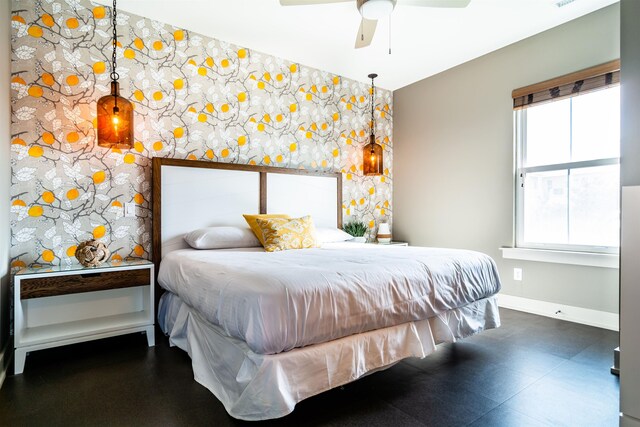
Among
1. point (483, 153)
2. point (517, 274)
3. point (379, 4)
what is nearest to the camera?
point (379, 4)

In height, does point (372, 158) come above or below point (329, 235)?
above

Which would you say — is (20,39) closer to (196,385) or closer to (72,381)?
(72,381)

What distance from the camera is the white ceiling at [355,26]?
302 centimetres

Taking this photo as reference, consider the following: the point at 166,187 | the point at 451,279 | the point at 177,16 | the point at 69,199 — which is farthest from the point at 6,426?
the point at 177,16

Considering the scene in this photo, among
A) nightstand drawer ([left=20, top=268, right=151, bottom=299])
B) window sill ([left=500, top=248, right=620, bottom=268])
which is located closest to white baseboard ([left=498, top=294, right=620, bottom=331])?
window sill ([left=500, top=248, right=620, bottom=268])

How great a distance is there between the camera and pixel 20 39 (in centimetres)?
263

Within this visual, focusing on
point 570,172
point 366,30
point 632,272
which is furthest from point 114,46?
point 570,172

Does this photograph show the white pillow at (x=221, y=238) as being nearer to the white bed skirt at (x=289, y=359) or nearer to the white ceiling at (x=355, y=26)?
the white bed skirt at (x=289, y=359)

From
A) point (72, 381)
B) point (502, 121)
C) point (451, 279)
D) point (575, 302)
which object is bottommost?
point (72, 381)

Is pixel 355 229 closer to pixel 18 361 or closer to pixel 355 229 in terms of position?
pixel 355 229

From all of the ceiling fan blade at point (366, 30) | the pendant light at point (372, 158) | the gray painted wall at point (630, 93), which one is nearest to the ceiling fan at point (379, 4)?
the ceiling fan blade at point (366, 30)

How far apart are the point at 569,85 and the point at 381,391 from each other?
326 centimetres

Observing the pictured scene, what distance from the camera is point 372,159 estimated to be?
14.6 feet

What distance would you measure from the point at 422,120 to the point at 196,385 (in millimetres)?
4055
